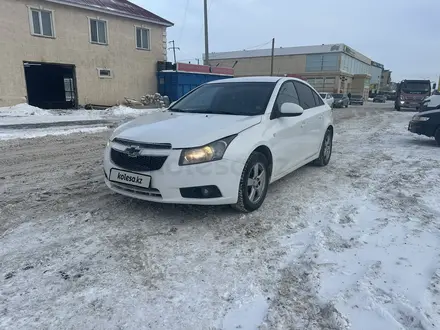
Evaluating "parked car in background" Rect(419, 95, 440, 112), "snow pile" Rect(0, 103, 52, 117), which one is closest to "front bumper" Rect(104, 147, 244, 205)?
"parked car in background" Rect(419, 95, 440, 112)

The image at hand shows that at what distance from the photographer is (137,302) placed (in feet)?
7.94

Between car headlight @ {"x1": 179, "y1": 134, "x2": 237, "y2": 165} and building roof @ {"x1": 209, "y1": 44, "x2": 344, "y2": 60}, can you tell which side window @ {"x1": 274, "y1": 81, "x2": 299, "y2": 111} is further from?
building roof @ {"x1": 209, "y1": 44, "x2": 344, "y2": 60}

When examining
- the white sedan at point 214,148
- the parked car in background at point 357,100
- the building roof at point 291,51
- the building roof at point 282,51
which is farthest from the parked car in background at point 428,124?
the building roof at point 282,51

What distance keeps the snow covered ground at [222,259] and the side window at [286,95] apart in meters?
1.24

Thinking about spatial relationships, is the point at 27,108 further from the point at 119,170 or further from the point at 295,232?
the point at 295,232

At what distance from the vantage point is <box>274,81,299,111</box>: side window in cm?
456

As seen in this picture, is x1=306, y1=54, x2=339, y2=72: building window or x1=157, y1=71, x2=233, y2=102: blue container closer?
x1=157, y1=71, x2=233, y2=102: blue container

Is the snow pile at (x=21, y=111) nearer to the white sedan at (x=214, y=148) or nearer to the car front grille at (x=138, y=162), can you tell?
the white sedan at (x=214, y=148)

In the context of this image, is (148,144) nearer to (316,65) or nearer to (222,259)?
(222,259)

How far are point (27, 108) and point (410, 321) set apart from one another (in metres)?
17.7

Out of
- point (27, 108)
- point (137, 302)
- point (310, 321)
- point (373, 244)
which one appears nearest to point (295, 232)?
A: point (373, 244)

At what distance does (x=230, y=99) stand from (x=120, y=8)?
19355mm

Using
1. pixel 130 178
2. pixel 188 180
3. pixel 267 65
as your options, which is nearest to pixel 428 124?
pixel 188 180

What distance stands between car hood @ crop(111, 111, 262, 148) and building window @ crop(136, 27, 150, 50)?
19.5 m
